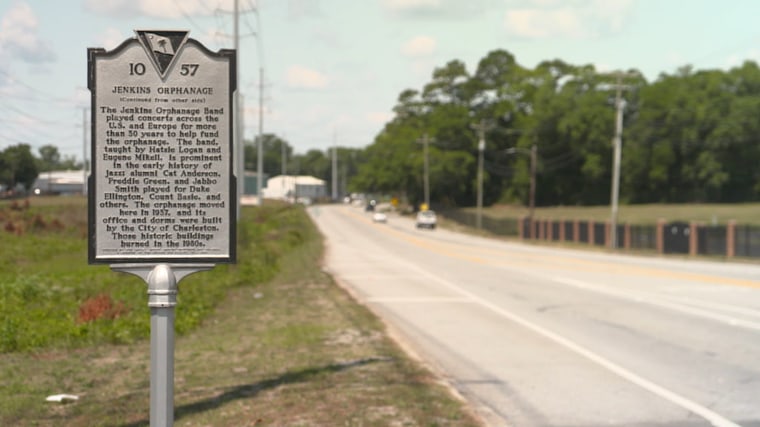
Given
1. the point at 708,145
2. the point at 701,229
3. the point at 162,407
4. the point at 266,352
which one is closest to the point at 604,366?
the point at 266,352

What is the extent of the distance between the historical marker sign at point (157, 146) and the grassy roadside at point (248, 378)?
1.91 m

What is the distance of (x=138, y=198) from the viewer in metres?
6.46

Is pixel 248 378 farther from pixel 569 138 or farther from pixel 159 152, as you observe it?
pixel 569 138

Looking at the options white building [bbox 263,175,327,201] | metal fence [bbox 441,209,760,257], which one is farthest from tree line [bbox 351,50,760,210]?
metal fence [bbox 441,209,760,257]

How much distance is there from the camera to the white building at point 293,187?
63469 mm

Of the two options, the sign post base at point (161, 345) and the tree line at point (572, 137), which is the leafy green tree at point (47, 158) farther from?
the tree line at point (572, 137)

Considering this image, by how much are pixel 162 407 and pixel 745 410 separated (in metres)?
5.70

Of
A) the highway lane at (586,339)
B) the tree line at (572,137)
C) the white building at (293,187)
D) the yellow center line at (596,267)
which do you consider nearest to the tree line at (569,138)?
the tree line at (572,137)

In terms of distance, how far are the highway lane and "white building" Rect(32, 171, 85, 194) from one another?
7.41 m

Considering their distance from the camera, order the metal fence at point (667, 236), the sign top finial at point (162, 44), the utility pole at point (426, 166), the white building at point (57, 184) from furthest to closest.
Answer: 1. the utility pole at point (426, 166)
2. the metal fence at point (667, 236)
3. the white building at point (57, 184)
4. the sign top finial at point (162, 44)

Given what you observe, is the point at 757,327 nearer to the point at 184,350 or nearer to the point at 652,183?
the point at 184,350

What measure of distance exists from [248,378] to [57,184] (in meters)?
12.8

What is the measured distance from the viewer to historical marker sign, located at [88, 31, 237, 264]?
6.40 meters

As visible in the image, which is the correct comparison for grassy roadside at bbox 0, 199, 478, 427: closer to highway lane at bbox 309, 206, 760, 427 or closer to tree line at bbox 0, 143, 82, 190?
highway lane at bbox 309, 206, 760, 427
